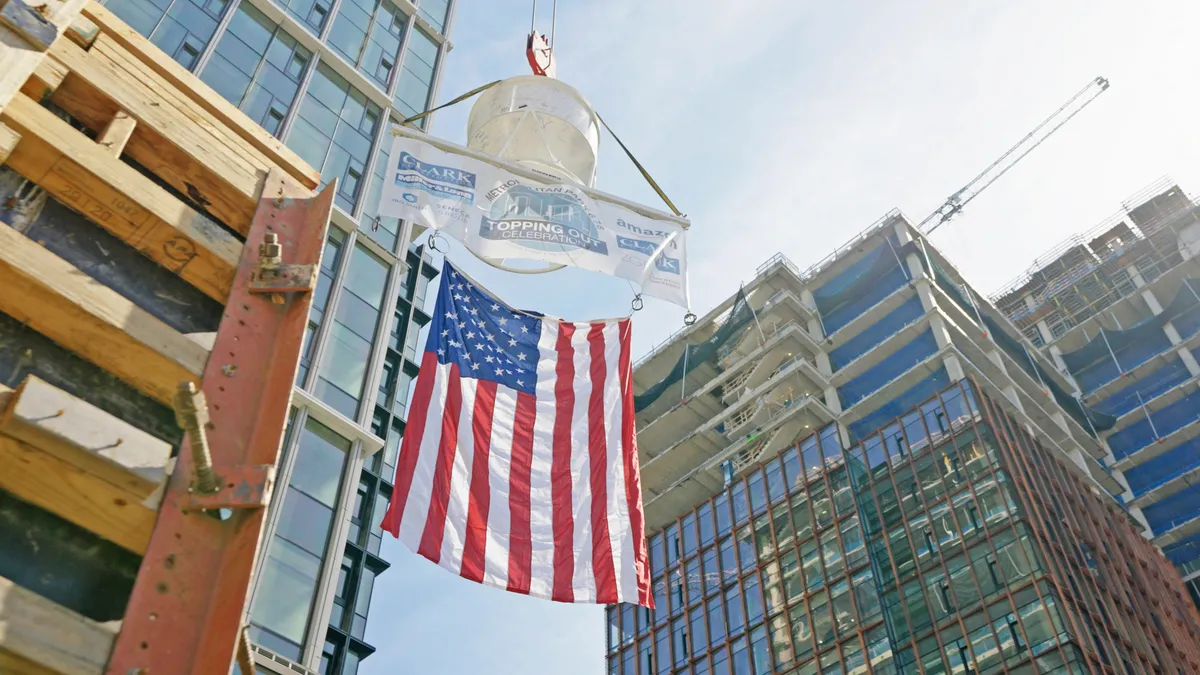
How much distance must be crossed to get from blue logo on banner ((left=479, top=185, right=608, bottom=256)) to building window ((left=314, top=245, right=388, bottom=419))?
852 centimetres

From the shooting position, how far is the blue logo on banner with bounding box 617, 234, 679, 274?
14227 millimetres

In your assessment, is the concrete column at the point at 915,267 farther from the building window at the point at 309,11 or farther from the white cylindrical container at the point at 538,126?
the white cylindrical container at the point at 538,126

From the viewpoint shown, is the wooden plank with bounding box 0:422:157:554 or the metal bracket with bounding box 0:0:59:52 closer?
the wooden plank with bounding box 0:422:157:554

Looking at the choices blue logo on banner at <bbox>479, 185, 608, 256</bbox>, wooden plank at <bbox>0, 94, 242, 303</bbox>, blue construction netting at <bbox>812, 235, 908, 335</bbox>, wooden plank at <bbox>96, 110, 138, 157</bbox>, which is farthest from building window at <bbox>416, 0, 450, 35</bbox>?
blue construction netting at <bbox>812, 235, 908, 335</bbox>

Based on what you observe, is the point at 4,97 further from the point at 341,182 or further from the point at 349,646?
the point at 341,182

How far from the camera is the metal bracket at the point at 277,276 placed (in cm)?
576

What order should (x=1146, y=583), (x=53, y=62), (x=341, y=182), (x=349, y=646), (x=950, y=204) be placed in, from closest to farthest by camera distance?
(x=53, y=62) → (x=349, y=646) → (x=341, y=182) → (x=1146, y=583) → (x=950, y=204)

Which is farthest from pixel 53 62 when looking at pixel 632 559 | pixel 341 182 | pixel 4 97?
pixel 341 182

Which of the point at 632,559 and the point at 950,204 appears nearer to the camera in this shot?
the point at 632,559

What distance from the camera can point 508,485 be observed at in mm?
11680

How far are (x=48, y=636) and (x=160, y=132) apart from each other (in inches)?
133

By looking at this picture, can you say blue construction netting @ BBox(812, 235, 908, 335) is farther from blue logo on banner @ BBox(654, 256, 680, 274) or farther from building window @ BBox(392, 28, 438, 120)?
blue logo on banner @ BBox(654, 256, 680, 274)

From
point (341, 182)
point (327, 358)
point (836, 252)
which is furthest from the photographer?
point (836, 252)

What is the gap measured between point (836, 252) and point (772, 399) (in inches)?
613
